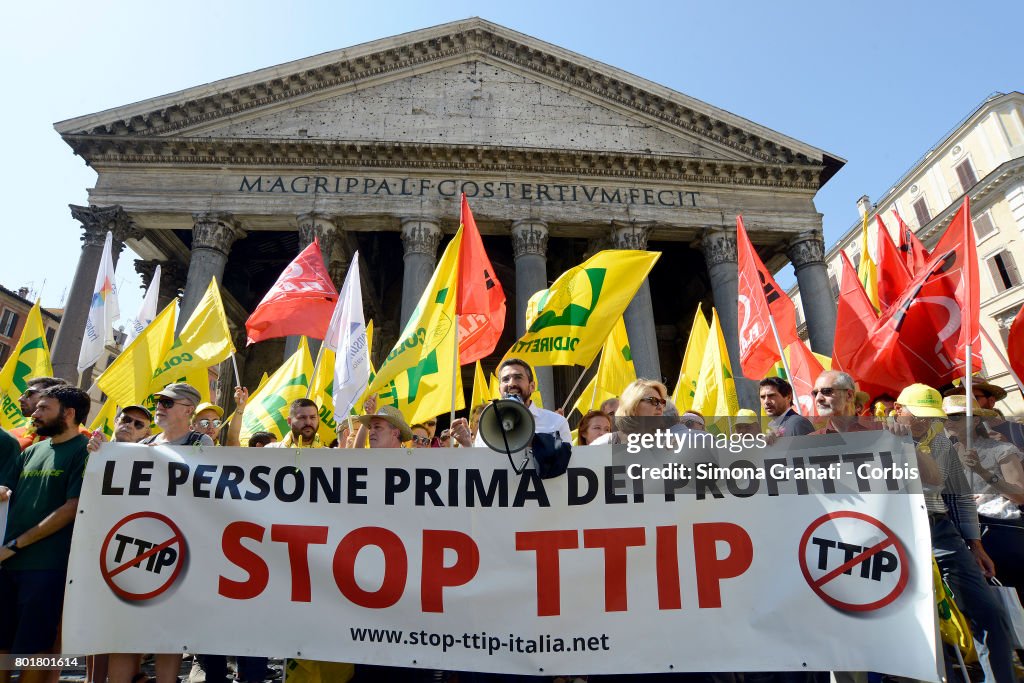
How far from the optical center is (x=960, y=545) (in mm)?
3682

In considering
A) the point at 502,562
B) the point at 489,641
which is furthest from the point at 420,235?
the point at 489,641

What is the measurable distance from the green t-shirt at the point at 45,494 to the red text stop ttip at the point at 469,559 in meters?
1.04

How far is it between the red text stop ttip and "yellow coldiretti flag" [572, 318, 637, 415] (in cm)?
525

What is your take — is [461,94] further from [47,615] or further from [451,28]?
[47,615]

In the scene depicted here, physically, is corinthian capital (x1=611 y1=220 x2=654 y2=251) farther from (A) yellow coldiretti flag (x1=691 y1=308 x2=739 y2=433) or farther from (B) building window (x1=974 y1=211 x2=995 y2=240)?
(B) building window (x1=974 y1=211 x2=995 y2=240)

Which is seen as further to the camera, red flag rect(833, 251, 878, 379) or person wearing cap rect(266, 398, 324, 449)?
red flag rect(833, 251, 878, 379)

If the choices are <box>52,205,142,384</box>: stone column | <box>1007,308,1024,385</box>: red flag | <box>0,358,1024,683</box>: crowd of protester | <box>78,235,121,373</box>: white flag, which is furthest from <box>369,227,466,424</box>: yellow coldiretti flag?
<box>52,205,142,384</box>: stone column

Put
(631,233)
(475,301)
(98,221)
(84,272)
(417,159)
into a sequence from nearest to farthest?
(475,301) → (84,272) → (98,221) → (631,233) → (417,159)

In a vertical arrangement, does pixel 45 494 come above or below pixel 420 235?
below

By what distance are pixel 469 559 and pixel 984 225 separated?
35.0m

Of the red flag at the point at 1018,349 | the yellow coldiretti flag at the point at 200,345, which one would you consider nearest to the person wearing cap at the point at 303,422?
the yellow coldiretti flag at the point at 200,345

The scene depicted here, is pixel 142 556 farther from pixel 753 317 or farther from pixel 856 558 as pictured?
pixel 753 317

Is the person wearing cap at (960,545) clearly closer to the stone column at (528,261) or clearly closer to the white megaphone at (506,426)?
the white megaphone at (506,426)

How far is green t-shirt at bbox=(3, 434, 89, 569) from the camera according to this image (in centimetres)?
342
